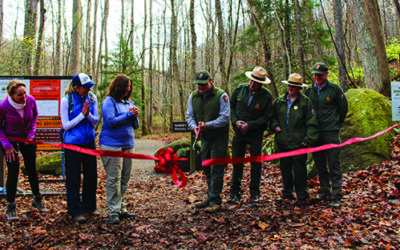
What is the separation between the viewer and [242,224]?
446 cm

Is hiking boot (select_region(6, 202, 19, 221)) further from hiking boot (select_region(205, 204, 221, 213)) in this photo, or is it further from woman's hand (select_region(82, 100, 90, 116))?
hiking boot (select_region(205, 204, 221, 213))

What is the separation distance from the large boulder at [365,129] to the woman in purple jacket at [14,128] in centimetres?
620

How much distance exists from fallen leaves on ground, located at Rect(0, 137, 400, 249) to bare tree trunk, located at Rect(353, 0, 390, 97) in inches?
132

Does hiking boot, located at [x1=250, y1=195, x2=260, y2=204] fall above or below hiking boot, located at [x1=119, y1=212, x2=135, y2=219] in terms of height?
above

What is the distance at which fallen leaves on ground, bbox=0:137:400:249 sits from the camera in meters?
3.78

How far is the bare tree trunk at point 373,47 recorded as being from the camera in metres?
8.64

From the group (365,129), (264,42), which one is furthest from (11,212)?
(264,42)

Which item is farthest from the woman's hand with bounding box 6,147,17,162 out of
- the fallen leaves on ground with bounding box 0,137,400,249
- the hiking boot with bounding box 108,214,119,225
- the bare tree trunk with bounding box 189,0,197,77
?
the bare tree trunk with bounding box 189,0,197,77

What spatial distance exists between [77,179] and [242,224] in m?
2.68

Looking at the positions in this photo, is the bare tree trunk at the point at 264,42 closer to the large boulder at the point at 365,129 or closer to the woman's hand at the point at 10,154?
the large boulder at the point at 365,129

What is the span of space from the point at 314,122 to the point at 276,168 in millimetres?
3250

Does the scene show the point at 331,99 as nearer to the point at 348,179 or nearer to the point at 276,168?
the point at 348,179

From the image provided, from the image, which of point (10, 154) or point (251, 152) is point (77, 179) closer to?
point (10, 154)

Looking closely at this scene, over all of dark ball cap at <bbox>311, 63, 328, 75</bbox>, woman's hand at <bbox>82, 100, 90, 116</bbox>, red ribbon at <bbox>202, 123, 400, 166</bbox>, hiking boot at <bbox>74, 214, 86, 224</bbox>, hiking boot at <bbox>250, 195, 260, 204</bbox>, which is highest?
dark ball cap at <bbox>311, 63, 328, 75</bbox>
